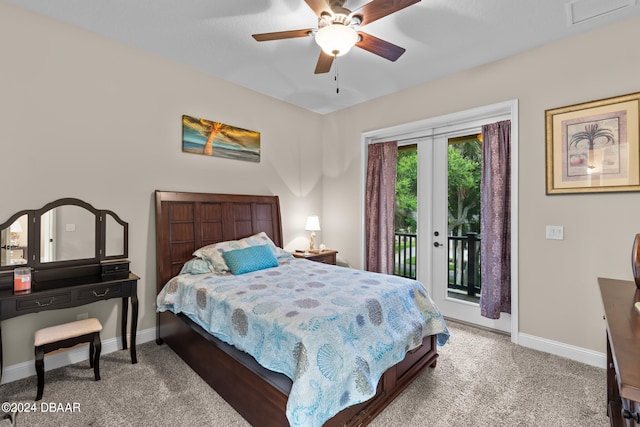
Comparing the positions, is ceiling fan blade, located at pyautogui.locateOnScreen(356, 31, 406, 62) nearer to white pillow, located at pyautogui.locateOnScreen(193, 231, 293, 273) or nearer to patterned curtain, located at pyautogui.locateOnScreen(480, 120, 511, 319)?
patterned curtain, located at pyautogui.locateOnScreen(480, 120, 511, 319)

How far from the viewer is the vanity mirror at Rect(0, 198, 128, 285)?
7.75 feet

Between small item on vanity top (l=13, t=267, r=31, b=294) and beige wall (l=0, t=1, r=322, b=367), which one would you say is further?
beige wall (l=0, t=1, r=322, b=367)

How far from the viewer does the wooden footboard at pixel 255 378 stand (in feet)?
5.66

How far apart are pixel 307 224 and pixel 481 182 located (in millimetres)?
2222

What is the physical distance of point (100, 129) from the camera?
2.76 meters

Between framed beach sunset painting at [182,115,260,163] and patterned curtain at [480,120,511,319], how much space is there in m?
2.74

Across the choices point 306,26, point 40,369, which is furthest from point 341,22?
point 40,369

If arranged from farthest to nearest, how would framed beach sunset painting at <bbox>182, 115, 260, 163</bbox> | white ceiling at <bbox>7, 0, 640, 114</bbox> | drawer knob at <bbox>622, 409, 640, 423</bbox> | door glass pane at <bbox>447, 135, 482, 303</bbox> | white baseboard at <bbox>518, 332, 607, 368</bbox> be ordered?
door glass pane at <bbox>447, 135, 482, 303</bbox> → framed beach sunset painting at <bbox>182, 115, 260, 163</bbox> → white baseboard at <bbox>518, 332, 607, 368</bbox> → white ceiling at <bbox>7, 0, 640, 114</bbox> → drawer knob at <bbox>622, 409, 640, 423</bbox>

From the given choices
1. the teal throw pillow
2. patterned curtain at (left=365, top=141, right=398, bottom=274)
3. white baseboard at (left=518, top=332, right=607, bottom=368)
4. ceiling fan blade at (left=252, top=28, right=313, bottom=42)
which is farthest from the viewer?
patterned curtain at (left=365, top=141, right=398, bottom=274)

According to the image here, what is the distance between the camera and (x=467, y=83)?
11.0 feet

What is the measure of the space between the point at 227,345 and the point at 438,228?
2.76 meters

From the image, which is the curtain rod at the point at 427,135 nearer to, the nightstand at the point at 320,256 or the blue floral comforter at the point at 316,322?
the nightstand at the point at 320,256

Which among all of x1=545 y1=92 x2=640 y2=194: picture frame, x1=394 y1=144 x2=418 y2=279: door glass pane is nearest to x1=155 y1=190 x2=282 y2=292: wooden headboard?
x1=394 y1=144 x2=418 y2=279: door glass pane

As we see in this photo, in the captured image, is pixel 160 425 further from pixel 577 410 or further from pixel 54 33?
pixel 54 33
